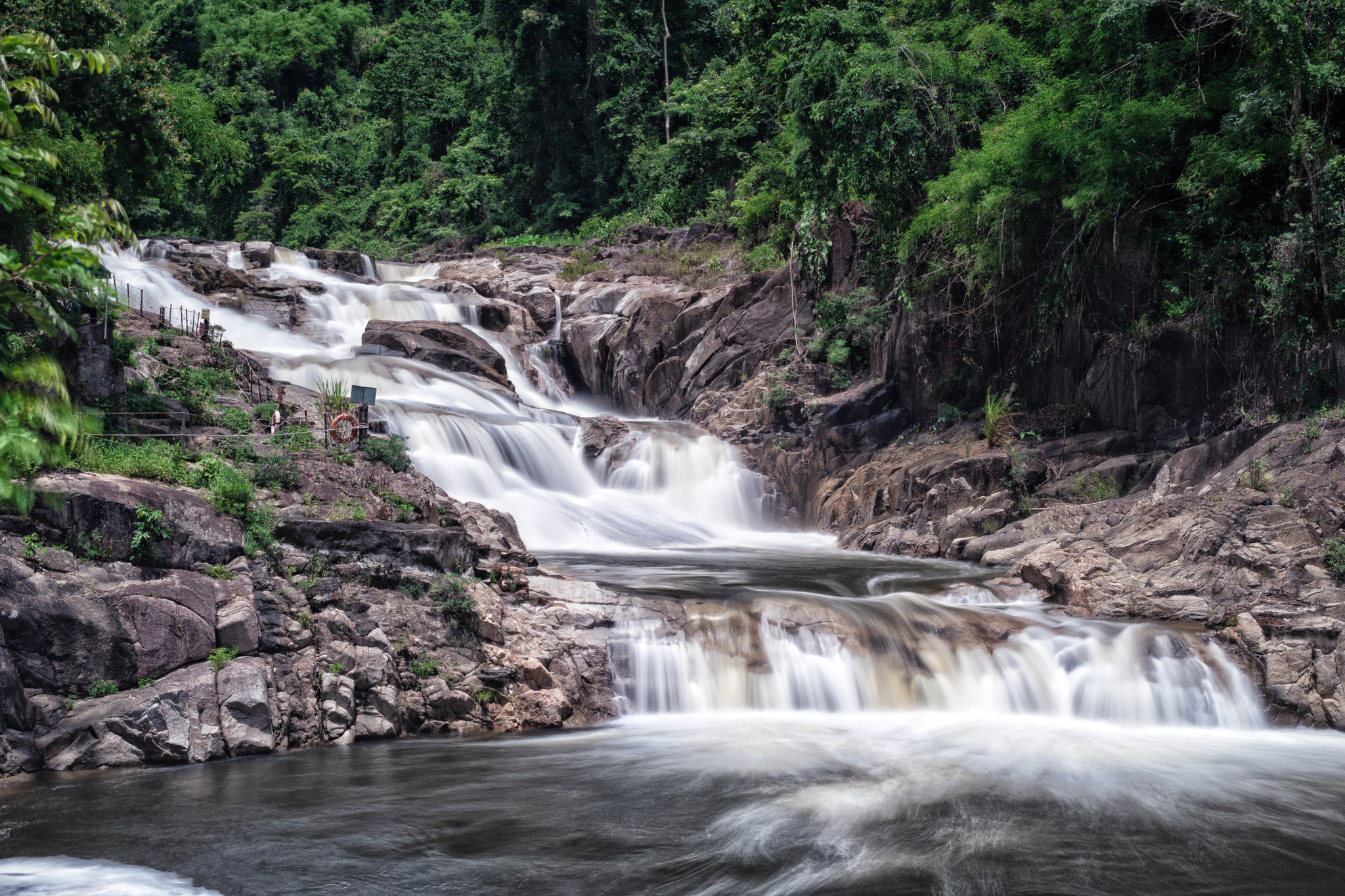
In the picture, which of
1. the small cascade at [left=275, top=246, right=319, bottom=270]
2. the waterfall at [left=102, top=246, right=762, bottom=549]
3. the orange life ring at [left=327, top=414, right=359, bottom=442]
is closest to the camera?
the orange life ring at [left=327, top=414, right=359, bottom=442]

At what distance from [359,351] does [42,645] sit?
19301 mm

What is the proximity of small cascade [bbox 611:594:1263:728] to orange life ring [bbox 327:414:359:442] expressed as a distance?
5233mm

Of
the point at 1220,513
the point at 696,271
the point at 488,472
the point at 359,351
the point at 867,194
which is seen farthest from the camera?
the point at 696,271

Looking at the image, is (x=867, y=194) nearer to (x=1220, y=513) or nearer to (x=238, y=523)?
(x=1220, y=513)

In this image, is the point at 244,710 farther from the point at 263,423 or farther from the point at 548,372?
the point at 548,372

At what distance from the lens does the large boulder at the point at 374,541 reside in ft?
34.8

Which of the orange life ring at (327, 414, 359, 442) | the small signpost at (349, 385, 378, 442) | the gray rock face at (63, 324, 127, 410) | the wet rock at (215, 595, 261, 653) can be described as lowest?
the wet rock at (215, 595, 261, 653)

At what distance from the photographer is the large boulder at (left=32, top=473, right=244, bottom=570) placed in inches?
364

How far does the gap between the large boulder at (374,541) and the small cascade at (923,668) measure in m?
2.46

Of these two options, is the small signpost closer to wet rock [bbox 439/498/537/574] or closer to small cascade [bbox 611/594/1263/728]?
wet rock [bbox 439/498/537/574]

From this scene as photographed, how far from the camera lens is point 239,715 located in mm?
8797

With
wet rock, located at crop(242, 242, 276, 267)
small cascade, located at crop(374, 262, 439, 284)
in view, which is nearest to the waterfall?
wet rock, located at crop(242, 242, 276, 267)

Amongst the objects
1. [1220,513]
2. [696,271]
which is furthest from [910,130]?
[696,271]

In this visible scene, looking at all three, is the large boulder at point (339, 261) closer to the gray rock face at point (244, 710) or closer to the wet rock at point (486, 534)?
the wet rock at point (486, 534)
